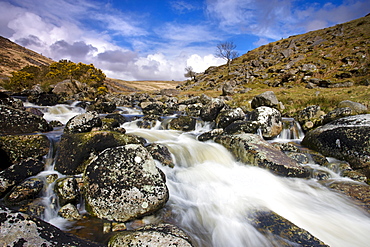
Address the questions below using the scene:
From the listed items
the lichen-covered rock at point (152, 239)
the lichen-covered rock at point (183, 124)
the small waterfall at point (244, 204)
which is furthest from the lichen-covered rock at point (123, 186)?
the lichen-covered rock at point (183, 124)

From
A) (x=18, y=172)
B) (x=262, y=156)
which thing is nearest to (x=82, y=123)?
(x=18, y=172)

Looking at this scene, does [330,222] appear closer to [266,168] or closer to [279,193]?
[279,193]

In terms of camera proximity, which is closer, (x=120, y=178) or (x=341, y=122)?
(x=120, y=178)

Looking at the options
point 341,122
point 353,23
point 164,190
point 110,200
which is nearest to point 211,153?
point 164,190

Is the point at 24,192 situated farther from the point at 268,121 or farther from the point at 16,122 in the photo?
the point at 268,121

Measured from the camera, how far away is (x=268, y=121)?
1248 cm

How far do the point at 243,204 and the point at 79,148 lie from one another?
6.28 meters

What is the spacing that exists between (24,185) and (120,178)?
284cm

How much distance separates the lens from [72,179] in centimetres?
550

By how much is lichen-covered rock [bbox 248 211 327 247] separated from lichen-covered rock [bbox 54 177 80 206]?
523 cm

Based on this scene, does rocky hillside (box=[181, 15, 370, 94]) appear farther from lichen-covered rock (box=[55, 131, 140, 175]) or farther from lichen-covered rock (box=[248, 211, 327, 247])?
lichen-covered rock (box=[248, 211, 327, 247])

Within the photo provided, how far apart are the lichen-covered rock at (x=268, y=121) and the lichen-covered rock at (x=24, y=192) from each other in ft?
39.7

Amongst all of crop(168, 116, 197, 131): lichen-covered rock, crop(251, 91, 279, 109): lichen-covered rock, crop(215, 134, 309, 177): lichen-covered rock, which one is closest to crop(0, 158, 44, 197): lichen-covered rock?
crop(215, 134, 309, 177): lichen-covered rock

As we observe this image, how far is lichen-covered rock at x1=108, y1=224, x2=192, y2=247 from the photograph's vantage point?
10.9 ft
